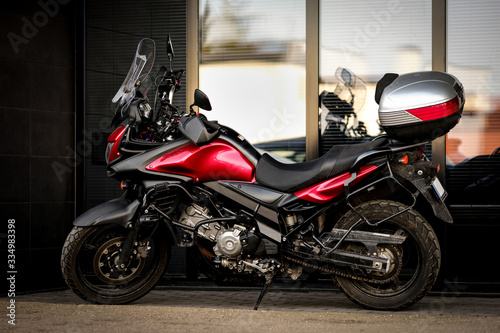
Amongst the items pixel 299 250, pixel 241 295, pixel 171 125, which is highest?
pixel 171 125

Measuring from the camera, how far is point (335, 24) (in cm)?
584

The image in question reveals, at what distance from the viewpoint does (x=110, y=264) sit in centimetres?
473

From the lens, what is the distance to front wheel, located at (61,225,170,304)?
15.3ft

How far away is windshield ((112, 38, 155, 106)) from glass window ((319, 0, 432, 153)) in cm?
170

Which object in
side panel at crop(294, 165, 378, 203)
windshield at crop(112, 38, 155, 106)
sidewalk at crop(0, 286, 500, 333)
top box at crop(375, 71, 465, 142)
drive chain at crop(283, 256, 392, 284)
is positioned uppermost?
windshield at crop(112, 38, 155, 106)

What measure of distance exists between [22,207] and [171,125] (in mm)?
1779

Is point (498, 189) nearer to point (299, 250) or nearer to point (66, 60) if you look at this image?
point (299, 250)

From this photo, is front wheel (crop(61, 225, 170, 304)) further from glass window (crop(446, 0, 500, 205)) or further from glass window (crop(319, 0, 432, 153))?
glass window (crop(446, 0, 500, 205))

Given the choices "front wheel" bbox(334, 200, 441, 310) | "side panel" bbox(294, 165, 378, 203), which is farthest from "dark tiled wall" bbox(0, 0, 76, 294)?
"front wheel" bbox(334, 200, 441, 310)

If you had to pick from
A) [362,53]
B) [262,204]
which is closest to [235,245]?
[262,204]

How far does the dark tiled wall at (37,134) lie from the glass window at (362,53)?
93.3 inches

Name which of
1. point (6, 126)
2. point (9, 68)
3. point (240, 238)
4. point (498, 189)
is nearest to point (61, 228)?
point (6, 126)

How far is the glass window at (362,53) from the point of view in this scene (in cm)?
568

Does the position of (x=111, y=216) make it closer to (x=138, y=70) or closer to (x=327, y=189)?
(x=138, y=70)
